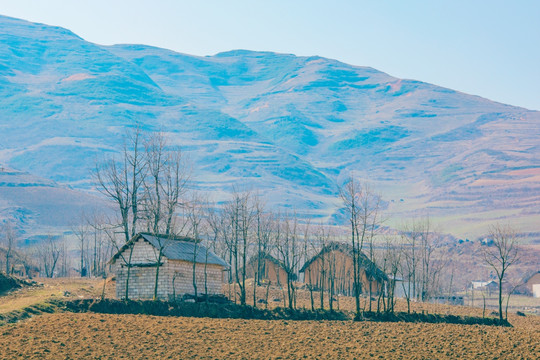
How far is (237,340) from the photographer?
3653 centimetres

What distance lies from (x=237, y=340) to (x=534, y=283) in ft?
437

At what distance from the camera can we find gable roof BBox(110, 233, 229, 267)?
53.9 metres

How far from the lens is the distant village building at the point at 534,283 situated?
5942 inches

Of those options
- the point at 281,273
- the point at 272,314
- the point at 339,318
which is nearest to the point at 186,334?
the point at 272,314

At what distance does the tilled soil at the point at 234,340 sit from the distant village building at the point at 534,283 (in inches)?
4523

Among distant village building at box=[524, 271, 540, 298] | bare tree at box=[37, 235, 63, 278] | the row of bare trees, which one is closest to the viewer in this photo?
the row of bare trees

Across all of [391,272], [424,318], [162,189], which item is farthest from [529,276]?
[424,318]

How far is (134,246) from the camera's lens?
5447 cm

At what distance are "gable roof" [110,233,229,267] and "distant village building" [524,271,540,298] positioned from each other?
356 ft

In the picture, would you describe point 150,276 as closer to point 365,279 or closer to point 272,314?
point 272,314

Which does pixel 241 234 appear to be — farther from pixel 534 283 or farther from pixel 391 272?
pixel 534 283

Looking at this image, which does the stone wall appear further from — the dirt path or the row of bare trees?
the dirt path

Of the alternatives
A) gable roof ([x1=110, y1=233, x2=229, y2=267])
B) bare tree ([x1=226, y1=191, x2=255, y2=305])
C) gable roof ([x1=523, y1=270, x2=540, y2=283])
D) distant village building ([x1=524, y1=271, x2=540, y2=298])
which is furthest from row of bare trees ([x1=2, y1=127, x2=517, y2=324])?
gable roof ([x1=523, y1=270, x2=540, y2=283])

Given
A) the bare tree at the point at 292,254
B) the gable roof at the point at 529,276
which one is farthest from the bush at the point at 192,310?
the gable roof at the point at 529,276
